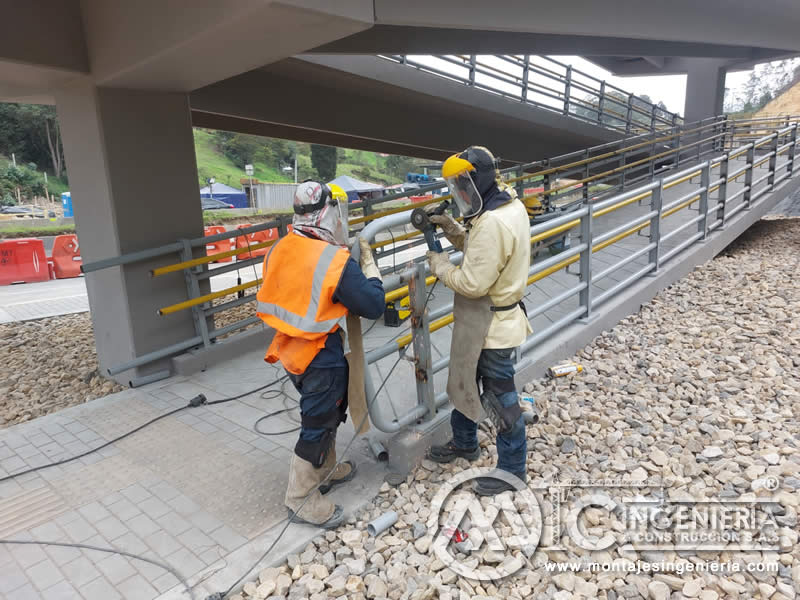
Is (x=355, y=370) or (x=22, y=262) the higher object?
(x=355, y=370)

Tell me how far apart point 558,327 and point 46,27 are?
4.77 metres

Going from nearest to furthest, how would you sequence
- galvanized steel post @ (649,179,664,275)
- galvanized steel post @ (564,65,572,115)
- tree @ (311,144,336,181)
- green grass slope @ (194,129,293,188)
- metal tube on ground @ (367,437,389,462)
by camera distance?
metal tube on ground @ (367,437,389,462), galvanized steel post @ (649,179,664,275), galvanized steel post @ (564,65,572,115), tree @ (311,144,336,181), green grass slope @ (194,129,293,188)

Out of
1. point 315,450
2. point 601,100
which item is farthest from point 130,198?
point 601,100

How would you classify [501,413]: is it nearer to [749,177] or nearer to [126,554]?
[126,554]

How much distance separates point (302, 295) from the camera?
2598mm

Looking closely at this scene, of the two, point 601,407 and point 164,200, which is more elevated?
point 164,200

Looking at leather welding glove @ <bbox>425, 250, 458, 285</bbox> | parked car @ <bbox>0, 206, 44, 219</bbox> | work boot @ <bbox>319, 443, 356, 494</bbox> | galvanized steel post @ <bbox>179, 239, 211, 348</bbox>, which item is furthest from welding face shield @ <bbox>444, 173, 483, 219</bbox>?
parked car @ <bbox>0, 206, 44, 219</bbox>

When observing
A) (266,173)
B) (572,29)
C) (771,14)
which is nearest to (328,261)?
(572,29)

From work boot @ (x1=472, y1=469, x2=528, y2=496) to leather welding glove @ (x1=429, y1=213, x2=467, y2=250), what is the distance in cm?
131

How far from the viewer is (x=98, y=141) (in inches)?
184

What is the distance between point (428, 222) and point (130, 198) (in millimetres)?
3269

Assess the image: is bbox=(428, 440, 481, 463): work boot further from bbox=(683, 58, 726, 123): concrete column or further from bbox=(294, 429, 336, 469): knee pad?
bbox=(683, 58, 726, 123): concrete column

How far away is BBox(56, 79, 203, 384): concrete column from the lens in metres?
4.74

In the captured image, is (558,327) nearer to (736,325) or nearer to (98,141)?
(736,325)
